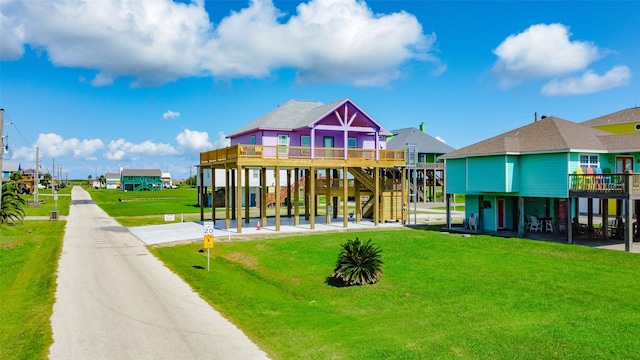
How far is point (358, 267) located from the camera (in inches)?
694

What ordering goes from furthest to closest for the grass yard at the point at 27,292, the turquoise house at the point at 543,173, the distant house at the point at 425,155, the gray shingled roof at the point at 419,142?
the gray shingled roof at the point at 419,142 < the distant house at the point at 425,155 < the turquoise house at the point at 543,173 < the grass yard at the point at 27,292

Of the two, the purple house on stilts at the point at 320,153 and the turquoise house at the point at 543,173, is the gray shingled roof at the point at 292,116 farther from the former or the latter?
the turquoise house at the point at 543,173

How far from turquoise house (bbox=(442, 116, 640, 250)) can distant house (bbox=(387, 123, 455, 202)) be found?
32.3 meters

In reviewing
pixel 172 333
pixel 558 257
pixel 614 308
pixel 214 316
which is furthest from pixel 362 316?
pixel 558 257

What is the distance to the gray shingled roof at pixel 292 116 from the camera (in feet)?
114

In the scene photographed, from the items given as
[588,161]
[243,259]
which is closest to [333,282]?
[243,259]

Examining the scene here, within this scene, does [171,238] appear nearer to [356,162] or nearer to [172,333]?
[356,162]

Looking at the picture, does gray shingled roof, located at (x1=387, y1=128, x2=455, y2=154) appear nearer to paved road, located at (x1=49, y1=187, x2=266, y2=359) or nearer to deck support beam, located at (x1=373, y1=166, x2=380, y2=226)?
deck support beam, located at (x1=373, y1=166, x2=380, y2=226)

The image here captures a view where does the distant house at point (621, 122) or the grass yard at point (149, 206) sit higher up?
the distant house at point (621, 122)

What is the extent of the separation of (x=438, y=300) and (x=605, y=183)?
15526mm

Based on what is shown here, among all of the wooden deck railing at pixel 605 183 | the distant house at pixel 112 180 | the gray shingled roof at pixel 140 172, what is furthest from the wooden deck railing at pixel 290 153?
the distant house at pixel 112 180

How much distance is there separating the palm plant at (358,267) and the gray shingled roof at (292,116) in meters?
16.8

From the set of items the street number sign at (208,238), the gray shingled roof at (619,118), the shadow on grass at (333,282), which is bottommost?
the shadow on grass at (333,282)

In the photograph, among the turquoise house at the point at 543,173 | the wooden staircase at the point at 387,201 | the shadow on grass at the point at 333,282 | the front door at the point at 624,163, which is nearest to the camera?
the shadow on grass at the point at 333,282
